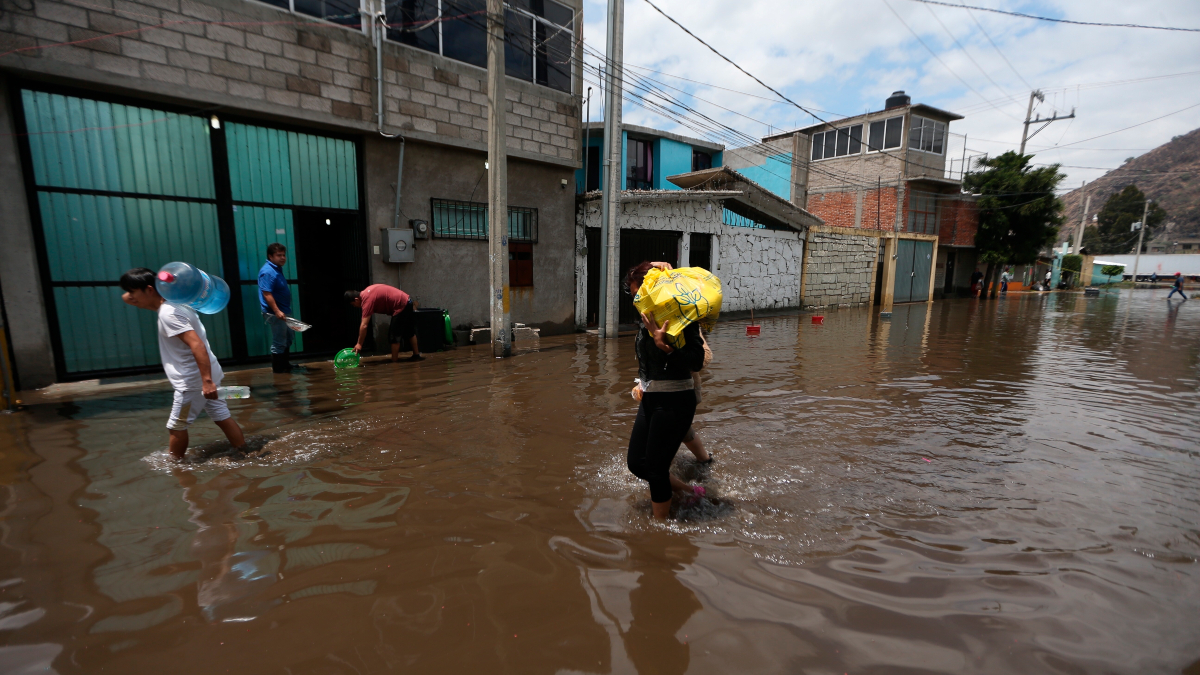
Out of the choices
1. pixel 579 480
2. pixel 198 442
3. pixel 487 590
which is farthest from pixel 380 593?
pixel 198 442

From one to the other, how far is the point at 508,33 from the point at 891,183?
2495 cm

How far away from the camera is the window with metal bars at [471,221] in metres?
10.0

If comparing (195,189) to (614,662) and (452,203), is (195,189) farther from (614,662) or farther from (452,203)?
(614,662)

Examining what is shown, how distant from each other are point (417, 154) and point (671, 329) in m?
8.39

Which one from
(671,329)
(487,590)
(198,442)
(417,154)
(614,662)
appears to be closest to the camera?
(614,662)

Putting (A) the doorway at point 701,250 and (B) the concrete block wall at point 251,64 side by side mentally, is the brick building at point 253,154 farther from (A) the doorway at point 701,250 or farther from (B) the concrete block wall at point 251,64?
(A) the doorway at point 701,250

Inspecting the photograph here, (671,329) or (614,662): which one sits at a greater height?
(671,329)

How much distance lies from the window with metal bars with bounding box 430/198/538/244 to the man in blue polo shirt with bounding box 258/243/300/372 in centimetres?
308

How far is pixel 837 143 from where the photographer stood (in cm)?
2986

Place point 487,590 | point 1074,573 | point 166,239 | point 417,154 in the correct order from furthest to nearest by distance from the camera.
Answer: point 417,154 < point 166,239 < point 1074,573 < point 487,590

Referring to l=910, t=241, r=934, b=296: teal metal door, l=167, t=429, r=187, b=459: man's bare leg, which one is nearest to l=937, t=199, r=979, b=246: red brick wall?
l=910, t=241, r=934, b=296: teal metal door

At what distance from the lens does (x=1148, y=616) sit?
235cm

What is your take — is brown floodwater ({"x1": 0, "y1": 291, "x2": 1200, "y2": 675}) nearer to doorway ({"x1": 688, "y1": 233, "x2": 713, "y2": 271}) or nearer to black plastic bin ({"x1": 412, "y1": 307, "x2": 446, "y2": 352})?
black plastic bin ({"x1": 412, "y1": 307, "x2": 446, "y2": 352})

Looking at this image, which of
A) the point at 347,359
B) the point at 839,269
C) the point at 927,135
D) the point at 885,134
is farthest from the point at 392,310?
the point at 927,135
